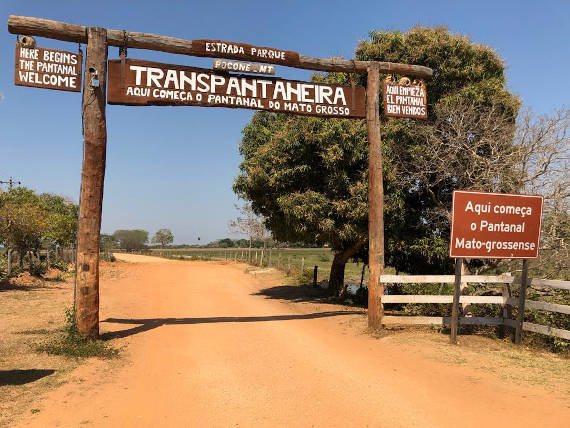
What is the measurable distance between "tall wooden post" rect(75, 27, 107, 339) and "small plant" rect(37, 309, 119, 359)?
0.17 m

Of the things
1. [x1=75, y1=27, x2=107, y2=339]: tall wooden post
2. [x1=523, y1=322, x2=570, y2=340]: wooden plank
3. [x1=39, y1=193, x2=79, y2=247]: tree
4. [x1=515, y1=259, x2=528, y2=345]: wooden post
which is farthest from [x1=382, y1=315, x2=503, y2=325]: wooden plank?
[x1=39, y1=193, x2=79, y2=247]: tree

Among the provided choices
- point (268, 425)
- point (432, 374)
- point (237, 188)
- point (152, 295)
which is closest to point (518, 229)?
point (432, 374)

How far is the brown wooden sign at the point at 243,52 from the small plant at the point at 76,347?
231 inches

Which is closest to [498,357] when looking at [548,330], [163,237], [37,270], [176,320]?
[548,330]

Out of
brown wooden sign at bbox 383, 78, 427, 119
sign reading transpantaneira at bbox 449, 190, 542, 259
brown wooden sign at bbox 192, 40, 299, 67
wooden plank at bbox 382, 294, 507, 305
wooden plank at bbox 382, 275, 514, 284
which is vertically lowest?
wooden plank at bbox 382, 294, 507, 305

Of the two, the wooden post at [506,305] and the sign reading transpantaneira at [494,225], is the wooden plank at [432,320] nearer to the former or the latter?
the wooden post at [506,305]

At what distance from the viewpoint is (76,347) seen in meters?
7.55

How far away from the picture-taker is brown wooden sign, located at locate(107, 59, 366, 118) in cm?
875

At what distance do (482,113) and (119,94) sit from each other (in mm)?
9912

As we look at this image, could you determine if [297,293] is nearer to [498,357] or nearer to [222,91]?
[222,91]

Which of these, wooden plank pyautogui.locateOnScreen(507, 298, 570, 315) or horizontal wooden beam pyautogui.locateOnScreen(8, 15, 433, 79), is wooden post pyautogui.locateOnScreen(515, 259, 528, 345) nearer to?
wooden plank pyautogui.locateOnScreen(507, 298, 570, 315)

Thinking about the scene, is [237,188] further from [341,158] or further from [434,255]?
[434,255]

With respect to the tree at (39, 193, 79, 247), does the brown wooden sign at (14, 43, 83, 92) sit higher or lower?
higher

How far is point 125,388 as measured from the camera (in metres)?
5.83
